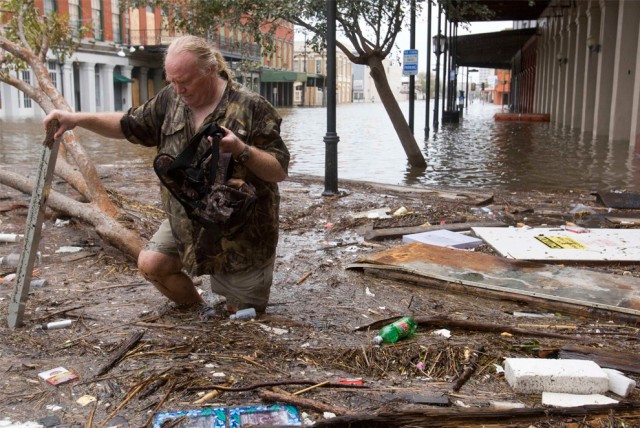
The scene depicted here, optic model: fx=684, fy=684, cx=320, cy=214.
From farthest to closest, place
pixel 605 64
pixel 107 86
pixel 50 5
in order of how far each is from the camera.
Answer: pixel 107 86 → pixel 50 5 → pixel 605 64

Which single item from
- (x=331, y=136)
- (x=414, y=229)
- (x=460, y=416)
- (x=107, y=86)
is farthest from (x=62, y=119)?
(x=107, y=86)

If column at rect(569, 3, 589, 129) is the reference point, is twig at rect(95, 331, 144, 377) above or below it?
below

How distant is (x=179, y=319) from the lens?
13.6ft

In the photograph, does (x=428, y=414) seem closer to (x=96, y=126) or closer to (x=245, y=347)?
(x=245, y=347)

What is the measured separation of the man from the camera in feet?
11.6

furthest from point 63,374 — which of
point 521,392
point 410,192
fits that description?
point 410,192

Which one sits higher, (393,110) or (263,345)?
(393,110)

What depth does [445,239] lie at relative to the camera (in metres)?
6.40

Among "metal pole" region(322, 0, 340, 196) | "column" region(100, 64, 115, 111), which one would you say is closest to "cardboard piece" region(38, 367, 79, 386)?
"metal pole" region(322, 0, 340, 196)

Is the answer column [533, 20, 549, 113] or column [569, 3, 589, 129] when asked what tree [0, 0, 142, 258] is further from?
column [533, 20, 549, 113]

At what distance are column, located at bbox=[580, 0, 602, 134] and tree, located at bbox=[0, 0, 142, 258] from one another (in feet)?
58.6

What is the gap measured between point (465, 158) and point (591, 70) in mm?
10556

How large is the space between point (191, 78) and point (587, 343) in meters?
2.59

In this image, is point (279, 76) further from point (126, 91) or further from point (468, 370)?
point (468, 370)
